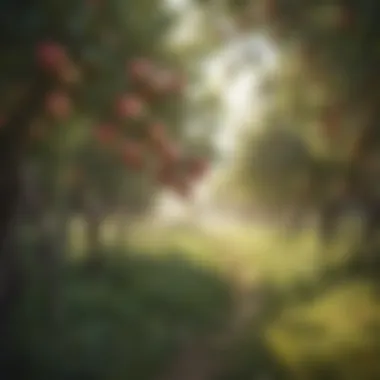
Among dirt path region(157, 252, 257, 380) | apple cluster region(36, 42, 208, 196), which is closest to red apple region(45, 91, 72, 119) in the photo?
apple cluster region(36, 42, 208, 196)

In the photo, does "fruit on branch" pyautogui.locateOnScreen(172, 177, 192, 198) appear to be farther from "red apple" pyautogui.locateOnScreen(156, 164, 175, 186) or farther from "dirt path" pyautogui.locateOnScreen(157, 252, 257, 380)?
"dirt path" pyautogui.locateOnScreen(157, 252, 257, 380)

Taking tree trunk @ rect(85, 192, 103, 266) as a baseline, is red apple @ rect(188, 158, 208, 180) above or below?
above

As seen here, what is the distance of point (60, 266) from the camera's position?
1282 mm

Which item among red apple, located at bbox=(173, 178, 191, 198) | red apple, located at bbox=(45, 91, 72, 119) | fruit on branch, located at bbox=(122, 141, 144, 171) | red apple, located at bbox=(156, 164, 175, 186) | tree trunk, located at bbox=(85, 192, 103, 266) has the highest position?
red apple, located at bbox=(45, 91, 72, 119)

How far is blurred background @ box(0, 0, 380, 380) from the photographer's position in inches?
48.6

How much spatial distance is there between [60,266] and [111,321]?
0.15 m

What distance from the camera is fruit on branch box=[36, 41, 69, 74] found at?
1301 millimetres

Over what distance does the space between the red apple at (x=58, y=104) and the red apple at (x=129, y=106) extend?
102mm

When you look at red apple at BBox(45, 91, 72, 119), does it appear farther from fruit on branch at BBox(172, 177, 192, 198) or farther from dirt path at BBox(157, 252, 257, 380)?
dirt path at BBox(157, 252, 257, 380)

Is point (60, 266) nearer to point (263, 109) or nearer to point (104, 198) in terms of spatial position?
point (104, 198)

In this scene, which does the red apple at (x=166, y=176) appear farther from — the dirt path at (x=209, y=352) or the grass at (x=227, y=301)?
the dirt path at (x=209, y=352)

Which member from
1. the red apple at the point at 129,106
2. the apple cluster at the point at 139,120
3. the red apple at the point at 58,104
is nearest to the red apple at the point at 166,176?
the apple cluster at the point at 139,120

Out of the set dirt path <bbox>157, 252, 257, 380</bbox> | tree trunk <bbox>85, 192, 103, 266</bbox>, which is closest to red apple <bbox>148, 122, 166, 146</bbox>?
tree trunk <bbox>85, 192, 103, 266</bbox>

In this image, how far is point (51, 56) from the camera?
130 centimetres
